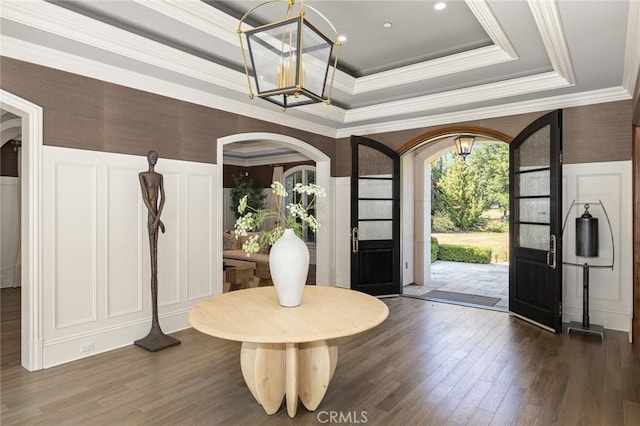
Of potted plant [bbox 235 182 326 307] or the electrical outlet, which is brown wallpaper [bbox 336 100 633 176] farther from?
the electrical outlet

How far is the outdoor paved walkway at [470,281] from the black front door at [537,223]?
2.42 ft

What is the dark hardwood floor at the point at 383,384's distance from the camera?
8.41ft

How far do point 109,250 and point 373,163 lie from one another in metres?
3.88

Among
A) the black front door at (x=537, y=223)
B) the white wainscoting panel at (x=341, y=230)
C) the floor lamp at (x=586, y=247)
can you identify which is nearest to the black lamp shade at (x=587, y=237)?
the floor lamp at (x=586, y=247)

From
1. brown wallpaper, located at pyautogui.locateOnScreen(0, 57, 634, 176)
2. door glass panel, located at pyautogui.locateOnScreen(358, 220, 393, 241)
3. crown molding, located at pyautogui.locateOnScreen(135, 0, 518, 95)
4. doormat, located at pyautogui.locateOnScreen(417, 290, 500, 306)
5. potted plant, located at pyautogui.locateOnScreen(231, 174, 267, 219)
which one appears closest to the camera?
crown molding, located at pyautogui.locateOnScreen(135, 0, 518, 95)

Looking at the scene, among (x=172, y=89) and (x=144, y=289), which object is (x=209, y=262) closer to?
(x=144, y=289)

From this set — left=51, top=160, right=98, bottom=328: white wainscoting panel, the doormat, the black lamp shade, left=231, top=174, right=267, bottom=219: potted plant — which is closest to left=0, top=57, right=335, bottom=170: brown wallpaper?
left=51, top=160, right=98, bottom=328: white wainscoting panel

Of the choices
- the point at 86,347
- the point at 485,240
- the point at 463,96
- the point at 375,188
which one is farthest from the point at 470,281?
the point at 86,347

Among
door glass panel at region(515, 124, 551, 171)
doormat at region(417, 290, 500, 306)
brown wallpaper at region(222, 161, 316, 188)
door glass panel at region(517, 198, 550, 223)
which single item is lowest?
doormat at region(417, 290, 500, 306)

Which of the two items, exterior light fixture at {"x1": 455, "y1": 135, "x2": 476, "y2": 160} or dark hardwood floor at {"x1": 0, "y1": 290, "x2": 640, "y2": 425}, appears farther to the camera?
exterior light fixture at {"x1": 455, "y1": 135, "x2": 476, "y2": 160}

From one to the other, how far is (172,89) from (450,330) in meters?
4.10

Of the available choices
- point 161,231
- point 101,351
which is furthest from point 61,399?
point 161,231

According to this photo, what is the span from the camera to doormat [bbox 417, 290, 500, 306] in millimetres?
5837

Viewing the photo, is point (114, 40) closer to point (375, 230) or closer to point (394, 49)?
point (394, 49)
